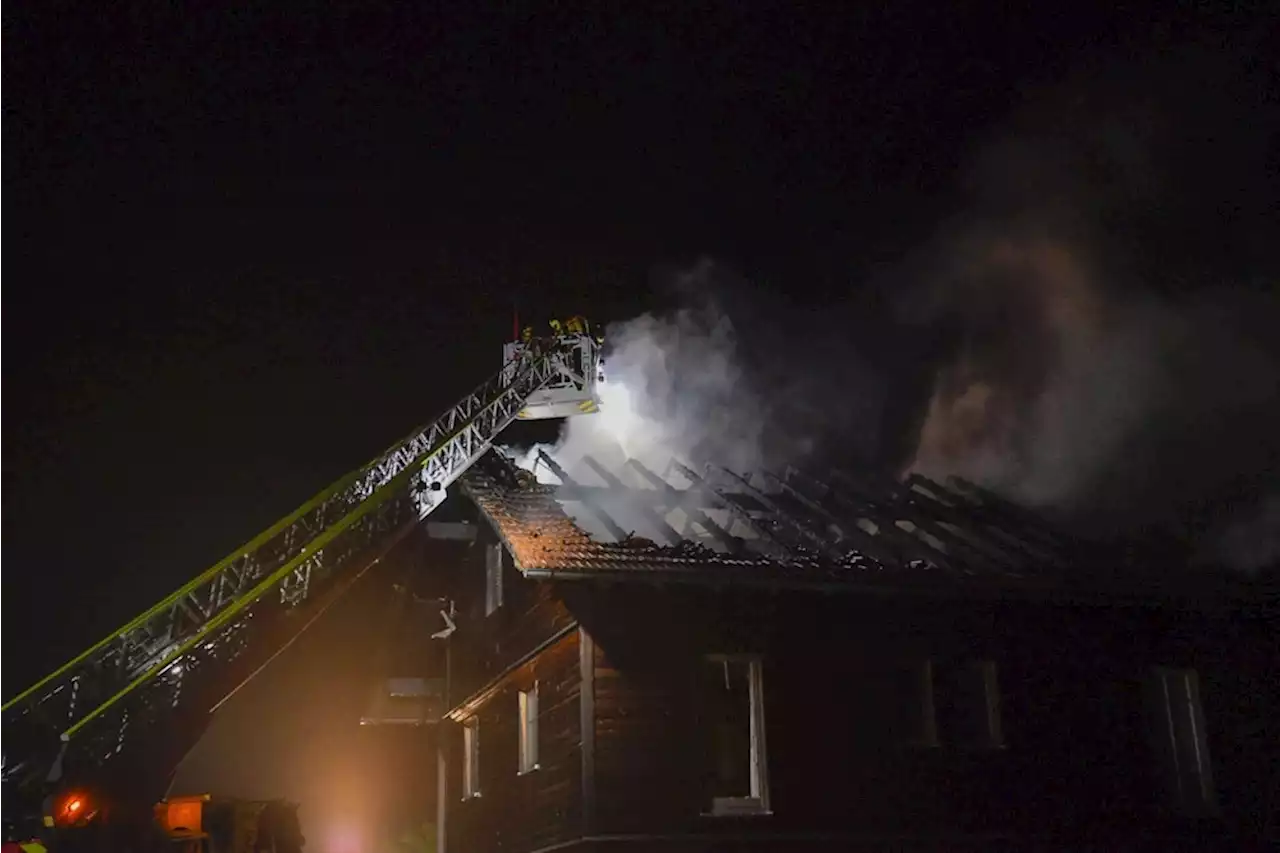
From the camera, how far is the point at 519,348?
88.8ft

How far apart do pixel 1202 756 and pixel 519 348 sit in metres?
17.1

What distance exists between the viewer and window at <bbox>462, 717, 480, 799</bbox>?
1922 centimetres

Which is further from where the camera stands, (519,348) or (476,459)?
(519,348)

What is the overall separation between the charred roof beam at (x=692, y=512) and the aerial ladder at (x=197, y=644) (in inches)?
177

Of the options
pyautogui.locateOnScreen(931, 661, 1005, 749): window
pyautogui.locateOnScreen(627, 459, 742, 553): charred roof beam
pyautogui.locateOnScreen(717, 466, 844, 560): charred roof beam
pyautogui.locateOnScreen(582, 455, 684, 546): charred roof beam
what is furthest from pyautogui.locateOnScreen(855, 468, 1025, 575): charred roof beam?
pyautogui.locateOnScreen(582, 455, 684, 546): charred roof beam

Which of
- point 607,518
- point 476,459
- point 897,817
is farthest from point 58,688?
point 897,817

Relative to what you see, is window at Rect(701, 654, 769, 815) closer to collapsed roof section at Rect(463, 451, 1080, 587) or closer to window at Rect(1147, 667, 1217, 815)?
collapsed roof section at Rect(463, 451, 1080, 587)

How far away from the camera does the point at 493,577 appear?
19469 millimetres

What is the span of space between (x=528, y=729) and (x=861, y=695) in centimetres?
498

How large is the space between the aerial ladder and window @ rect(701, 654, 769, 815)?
742cm

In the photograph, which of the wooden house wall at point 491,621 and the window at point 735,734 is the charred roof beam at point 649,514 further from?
the window at point 735,734

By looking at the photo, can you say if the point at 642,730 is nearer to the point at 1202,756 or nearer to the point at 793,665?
the point at 793,665

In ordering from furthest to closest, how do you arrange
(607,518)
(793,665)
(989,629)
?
(607,518) < (989,629) < (793,665)

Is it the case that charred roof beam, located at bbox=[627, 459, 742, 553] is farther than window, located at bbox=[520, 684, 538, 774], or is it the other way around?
charred roof beam, located at bbox=[627, 459, 742, 553]
